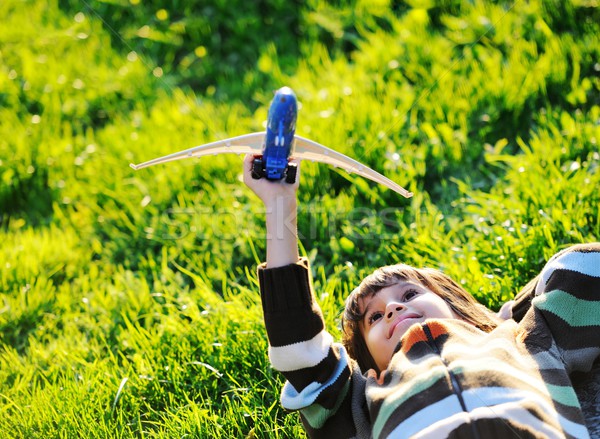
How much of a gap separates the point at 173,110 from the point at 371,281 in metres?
2.50

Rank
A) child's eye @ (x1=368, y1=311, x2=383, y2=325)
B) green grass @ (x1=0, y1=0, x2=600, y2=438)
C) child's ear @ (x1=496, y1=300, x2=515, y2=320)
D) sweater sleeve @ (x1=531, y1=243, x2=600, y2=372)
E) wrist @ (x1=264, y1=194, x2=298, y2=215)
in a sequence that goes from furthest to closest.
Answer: green grass @ (x1=0, y1=0, x2=600, y2=438), child's ear @ (x1=496, y1=300, x2=515, y2=320), child's eye @ (x1=368, y1=311, x2=383, y2=325), sweater sleeve @ (x1=531, y1=243, x2=600, y2=372), wrist @ (x1=264, y1=194, x2=298, y2=215)

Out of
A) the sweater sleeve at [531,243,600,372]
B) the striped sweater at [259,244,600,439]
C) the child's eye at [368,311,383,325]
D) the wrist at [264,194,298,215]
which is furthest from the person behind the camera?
the child's eye at [368,311,383,325]

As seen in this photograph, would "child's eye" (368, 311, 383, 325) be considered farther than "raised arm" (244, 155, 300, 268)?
Yes

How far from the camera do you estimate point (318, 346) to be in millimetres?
2389

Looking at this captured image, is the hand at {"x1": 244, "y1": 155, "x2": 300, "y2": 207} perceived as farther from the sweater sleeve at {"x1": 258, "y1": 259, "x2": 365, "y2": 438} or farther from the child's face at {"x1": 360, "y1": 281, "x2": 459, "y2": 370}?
the child's face at {"x1": 360, "y1": 281, "x2": 459, "y2": 370}

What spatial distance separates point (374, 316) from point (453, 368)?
1.39 ft

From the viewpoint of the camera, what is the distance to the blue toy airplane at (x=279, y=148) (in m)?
2.20

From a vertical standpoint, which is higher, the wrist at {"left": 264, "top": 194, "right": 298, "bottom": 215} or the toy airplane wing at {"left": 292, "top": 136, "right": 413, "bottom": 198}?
the toy airplane wing at {"left": 292, "top": 136, "right": 413, "bottom": 198}

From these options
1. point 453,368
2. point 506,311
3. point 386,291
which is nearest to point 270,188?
point 386,291

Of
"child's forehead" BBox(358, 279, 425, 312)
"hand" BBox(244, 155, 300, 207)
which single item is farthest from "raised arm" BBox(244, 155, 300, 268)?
"child's forehead" BBox(358, 279, 425, 312)

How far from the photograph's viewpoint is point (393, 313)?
100 inches

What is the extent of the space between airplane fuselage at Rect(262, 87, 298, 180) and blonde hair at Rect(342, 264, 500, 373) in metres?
0.57

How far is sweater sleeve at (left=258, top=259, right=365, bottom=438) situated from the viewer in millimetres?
2357

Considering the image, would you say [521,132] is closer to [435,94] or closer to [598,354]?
[435,94]
